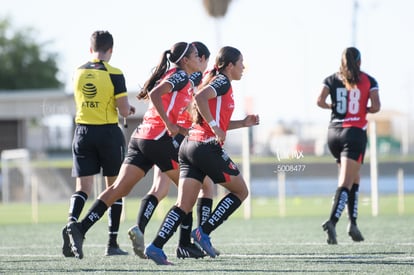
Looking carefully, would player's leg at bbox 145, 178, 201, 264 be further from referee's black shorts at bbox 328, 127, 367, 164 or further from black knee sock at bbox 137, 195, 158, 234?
referee's black shorts at bbox 328, 127, 367, 164

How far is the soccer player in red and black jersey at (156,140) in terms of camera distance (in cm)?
892

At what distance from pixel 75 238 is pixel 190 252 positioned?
1105mm

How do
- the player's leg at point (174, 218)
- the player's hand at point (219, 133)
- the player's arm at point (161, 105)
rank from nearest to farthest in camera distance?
the player's hand at point (219, 133) → the player's leg at point (174, 218) → the player's arm at point (161, 105)

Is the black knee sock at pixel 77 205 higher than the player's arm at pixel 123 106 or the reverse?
the reverse

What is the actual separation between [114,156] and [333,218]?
262 centimetres

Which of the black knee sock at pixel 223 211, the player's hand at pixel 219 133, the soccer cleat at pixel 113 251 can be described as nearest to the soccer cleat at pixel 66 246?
the soccer cleat at pixel 113 251

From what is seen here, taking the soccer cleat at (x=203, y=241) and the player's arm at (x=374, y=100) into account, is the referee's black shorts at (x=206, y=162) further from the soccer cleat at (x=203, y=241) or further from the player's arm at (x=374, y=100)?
the player's arm at (x=374, y=100)

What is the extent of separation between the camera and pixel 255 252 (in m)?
9.64

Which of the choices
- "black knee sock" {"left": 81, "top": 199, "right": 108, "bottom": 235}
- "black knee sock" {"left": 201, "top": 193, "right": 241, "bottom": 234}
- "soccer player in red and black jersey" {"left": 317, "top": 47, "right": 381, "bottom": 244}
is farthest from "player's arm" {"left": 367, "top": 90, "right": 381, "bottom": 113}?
"black knee sock" {"left": 81, "top": 199, "right": 108, "bottom": 235}

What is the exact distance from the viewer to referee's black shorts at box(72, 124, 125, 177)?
9.38 metres

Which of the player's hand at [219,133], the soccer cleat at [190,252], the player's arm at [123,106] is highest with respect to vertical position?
the player's arm at [123,106]

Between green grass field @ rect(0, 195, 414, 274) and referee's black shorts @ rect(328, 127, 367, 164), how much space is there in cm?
99

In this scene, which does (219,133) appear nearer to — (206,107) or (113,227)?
(206,107)

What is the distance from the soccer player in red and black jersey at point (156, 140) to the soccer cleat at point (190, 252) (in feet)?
2.24
